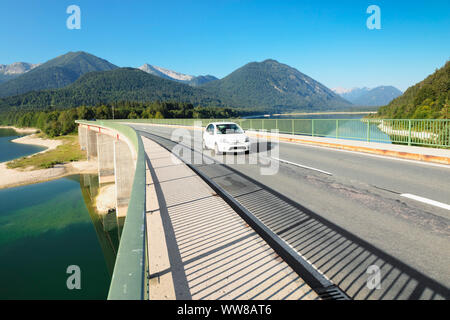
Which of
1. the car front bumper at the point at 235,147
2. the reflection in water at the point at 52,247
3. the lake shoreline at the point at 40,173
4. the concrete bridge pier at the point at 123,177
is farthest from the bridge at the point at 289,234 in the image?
the lake shoreline at the point at 40,173

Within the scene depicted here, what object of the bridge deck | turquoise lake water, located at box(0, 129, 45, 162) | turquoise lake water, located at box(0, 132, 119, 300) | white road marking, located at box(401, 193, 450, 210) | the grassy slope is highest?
white road marking, located at box(401, 193, 450, 210)

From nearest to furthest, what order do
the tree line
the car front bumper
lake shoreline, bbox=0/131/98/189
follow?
the car front bumper → lake shoreline, bbox=0/131/98/189 → the tree line

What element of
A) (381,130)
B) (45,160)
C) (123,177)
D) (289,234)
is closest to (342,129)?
(381,130)

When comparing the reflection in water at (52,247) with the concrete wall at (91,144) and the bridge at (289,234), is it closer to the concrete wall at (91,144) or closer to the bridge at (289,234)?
the bridge at (289,234)

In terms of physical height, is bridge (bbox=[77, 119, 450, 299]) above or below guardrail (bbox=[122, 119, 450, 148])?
below

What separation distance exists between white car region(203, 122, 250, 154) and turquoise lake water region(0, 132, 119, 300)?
10100mm

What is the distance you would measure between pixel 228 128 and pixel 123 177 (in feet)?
45.1

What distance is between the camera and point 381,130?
14766mm

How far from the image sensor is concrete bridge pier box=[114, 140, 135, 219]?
24469mm

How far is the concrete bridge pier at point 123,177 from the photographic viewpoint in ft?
80.3

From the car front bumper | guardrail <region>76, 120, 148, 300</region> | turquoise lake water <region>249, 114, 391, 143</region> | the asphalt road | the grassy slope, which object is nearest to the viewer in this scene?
guardrail <region>76, 120, 148, 300</region>

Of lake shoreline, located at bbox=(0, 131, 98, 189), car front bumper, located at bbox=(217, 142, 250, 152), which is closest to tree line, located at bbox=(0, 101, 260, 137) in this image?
lake shoreline, located at bbox=(0, 131, 98, 189)

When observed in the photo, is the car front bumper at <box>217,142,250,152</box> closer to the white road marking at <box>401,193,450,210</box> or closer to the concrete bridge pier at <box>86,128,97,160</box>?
the white road marking at <box>401,193,450,210</box>
